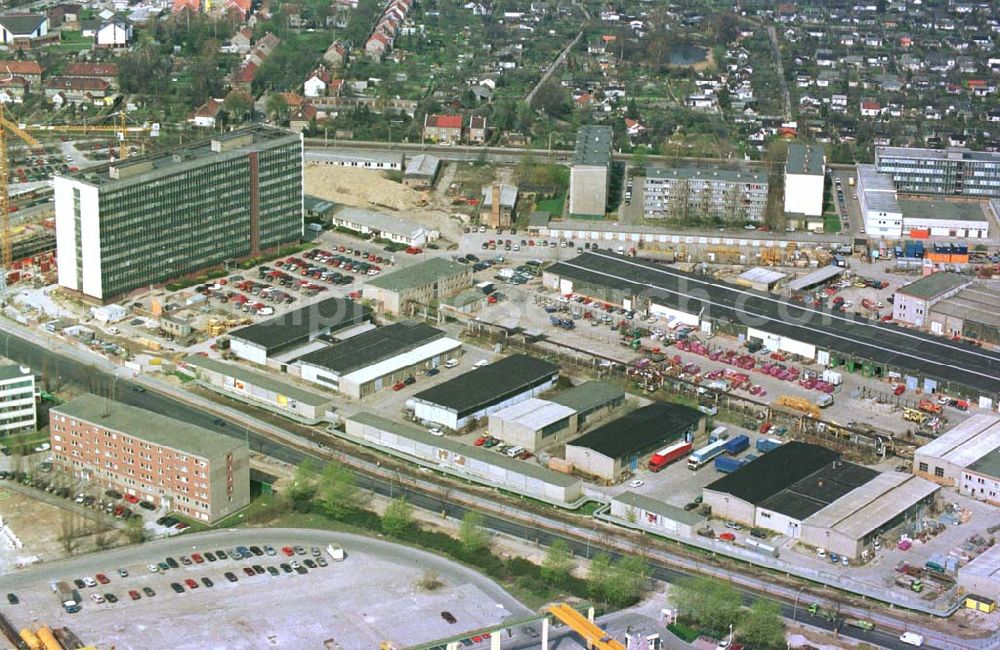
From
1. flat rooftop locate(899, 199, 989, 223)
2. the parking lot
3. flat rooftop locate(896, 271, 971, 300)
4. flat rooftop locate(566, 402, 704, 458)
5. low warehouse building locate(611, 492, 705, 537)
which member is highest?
flat rooftop locate(899, 199, 989, 223)

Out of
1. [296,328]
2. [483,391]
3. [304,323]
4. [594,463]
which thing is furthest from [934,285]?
[296,328]

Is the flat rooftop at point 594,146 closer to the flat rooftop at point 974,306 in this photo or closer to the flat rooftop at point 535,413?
the flat rooftop at point 974,306

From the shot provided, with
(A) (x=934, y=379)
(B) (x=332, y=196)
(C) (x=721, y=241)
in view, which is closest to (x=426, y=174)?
(B) (x=332, y=196)

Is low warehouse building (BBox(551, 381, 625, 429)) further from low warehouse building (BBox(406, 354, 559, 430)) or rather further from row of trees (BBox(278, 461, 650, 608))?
row of trees (BBox(278, 461, 650, 608))

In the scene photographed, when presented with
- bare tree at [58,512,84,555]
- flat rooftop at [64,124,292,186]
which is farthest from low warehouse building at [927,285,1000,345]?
bare tree at [58,512,84,555]

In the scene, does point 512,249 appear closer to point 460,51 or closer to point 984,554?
point 984,554

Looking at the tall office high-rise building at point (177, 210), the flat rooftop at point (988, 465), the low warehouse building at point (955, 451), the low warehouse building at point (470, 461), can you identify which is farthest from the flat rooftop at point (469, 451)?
the tall office high-rise building at point (177, 210)
